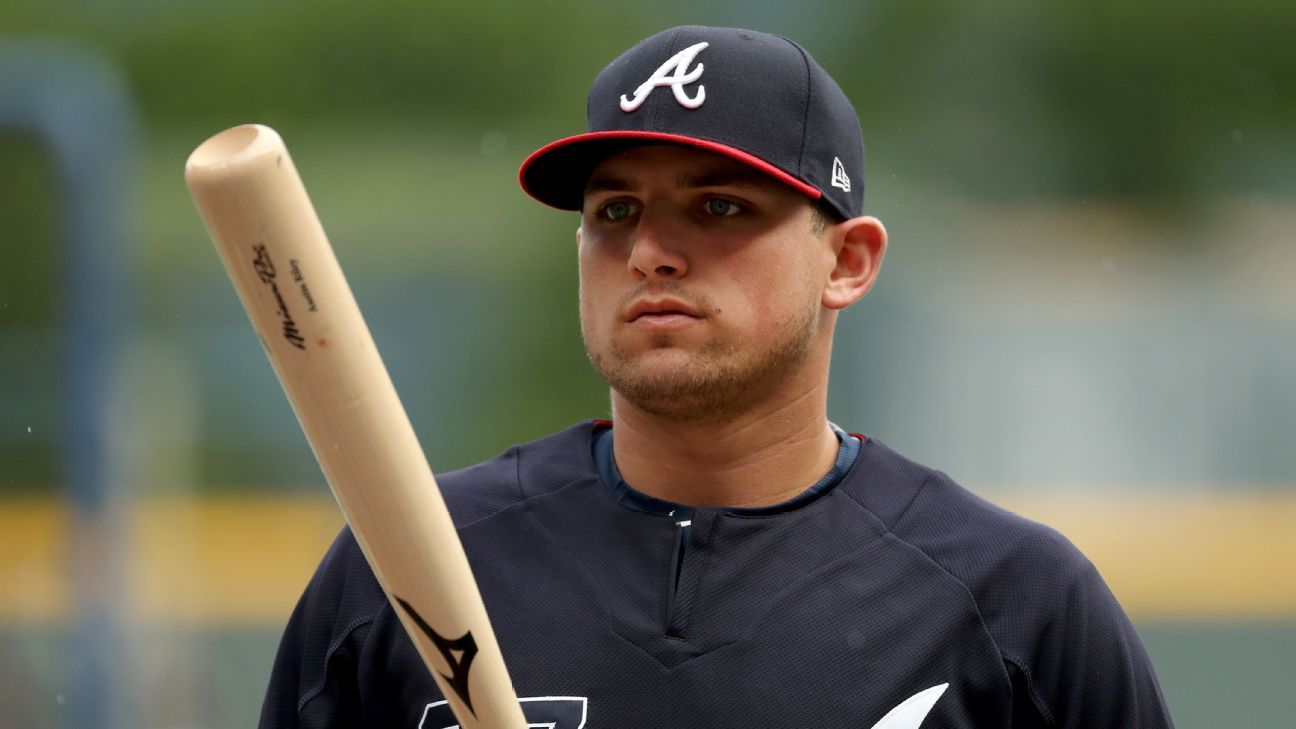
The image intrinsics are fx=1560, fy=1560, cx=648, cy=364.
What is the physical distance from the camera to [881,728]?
5.54 ft

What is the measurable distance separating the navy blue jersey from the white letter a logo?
47 centimetres

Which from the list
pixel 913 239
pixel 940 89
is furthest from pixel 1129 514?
pixel 940 89

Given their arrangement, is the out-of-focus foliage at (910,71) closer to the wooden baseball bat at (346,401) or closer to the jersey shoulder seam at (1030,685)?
the jersey shoulder seam at (1030,685)

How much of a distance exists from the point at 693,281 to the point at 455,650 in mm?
502

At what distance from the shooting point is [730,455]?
1867 millimetres

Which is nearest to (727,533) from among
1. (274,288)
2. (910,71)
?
(274,288)

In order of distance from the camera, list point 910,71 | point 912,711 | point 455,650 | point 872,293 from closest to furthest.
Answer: point 455,650, point 912,711, point 872,293, point 910,71

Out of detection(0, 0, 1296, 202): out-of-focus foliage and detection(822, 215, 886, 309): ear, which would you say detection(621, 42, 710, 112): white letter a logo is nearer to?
detection(822, 215, 886, 309): ear

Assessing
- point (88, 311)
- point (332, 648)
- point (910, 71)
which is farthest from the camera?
point (910, 71)

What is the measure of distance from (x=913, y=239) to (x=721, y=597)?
643cm

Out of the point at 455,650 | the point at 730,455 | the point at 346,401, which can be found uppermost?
the point at 346,401

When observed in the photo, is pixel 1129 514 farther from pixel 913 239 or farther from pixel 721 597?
pixel 721 597

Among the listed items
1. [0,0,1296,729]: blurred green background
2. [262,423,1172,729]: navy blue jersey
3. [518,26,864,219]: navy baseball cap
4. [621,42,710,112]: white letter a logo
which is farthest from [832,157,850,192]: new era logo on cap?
[0,0,1296,729]: blurred green background

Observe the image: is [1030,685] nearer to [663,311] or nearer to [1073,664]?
[1073,664]
